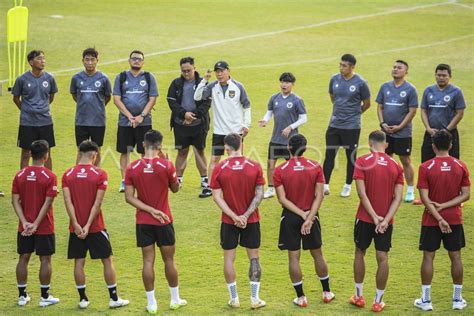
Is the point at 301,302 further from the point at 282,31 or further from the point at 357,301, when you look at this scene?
the point at 282,31

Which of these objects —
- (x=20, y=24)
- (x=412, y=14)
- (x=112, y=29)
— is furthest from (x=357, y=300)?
(x=412, y=14)

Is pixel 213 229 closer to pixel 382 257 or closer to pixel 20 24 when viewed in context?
pixel 382 257

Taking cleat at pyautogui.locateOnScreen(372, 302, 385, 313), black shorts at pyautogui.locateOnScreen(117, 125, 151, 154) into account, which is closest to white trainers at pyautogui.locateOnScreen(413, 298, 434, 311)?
cleat at pyautogui.locateOnScreen(372, 302, 385, 313)

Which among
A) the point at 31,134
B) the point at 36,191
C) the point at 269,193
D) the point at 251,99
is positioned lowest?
the point at 269,193

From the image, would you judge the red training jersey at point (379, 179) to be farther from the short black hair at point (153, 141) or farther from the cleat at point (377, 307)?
A: the short black hair at point (153, 141)

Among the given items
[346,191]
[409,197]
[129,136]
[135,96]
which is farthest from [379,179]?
[129,136]

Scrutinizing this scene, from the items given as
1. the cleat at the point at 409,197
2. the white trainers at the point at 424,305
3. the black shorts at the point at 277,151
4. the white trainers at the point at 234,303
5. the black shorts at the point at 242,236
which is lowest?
the white trainers at the point at 234,303

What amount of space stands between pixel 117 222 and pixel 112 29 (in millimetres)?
17102

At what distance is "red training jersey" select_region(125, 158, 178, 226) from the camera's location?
11031mm

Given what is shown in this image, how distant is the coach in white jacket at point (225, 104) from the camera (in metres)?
15.4

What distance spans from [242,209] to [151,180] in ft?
3.89

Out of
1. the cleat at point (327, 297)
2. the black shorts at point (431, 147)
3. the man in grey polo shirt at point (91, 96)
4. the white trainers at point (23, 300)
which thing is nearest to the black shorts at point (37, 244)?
the white trainers at point (23, 300)

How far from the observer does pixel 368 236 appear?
1127cm

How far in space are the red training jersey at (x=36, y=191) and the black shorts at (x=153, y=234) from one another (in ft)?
3.76
